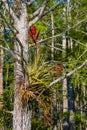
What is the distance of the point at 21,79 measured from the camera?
612cm

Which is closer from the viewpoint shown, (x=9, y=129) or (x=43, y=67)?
(x=43, y=67)

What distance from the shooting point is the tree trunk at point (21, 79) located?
6.01 m

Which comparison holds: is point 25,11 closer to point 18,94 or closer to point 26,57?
point 26,57

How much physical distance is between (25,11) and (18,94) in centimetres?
146

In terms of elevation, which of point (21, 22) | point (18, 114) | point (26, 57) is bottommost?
point (18, 114)

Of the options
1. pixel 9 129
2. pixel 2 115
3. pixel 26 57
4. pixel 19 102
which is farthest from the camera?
pixel 9 129

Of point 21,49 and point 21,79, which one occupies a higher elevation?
point 21,49

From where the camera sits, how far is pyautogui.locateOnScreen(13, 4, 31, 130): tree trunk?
6.01 meters

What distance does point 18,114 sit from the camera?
238 inches

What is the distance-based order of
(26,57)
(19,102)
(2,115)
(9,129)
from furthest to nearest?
1. (9,129)
2. (2,115)
3. (26,57)
4. (19,102)

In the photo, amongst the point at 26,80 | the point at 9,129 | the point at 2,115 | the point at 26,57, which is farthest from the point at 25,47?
the point at 9,129

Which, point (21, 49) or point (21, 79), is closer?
point (21, 49)

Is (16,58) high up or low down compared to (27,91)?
up

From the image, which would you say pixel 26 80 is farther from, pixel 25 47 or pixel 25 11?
pixel 25 11
